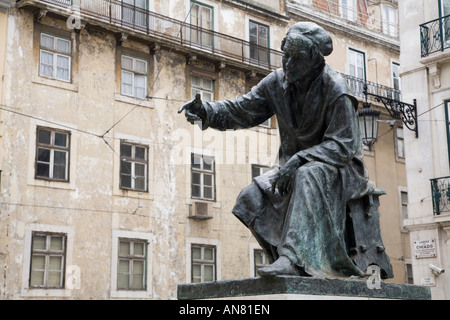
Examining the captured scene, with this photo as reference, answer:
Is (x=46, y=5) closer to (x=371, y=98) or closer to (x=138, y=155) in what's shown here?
(x=138, y=155)

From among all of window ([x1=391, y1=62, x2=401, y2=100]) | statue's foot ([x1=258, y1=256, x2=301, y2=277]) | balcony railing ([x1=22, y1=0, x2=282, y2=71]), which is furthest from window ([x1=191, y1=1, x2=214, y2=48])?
statue's foot ([x1=258, y1=256, x2=301, y2=277])

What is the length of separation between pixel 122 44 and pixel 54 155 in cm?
415

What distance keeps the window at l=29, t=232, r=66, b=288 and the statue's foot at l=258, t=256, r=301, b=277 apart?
15409 mm

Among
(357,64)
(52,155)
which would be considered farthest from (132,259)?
(357,64)

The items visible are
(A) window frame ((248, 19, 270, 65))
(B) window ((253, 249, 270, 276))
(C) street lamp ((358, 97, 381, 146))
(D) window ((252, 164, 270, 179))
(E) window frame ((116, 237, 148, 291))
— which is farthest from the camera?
(A) window frame ((248, 19, 270, 65))

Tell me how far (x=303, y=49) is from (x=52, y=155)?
15758 millimetres

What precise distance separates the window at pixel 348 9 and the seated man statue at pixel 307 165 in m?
25.2

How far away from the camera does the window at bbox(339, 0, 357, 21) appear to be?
1186 inches

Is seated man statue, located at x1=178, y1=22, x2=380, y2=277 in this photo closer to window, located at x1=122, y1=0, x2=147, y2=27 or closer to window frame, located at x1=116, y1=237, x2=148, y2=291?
window frame, located at x1=116, y1=237, x2=148, y2=291

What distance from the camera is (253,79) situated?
1015 inches

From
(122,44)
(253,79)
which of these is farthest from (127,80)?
(253,79)

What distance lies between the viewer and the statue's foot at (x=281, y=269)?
4.48 metres

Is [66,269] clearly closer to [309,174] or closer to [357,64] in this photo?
[357,64]

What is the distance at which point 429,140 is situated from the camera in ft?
60.5
